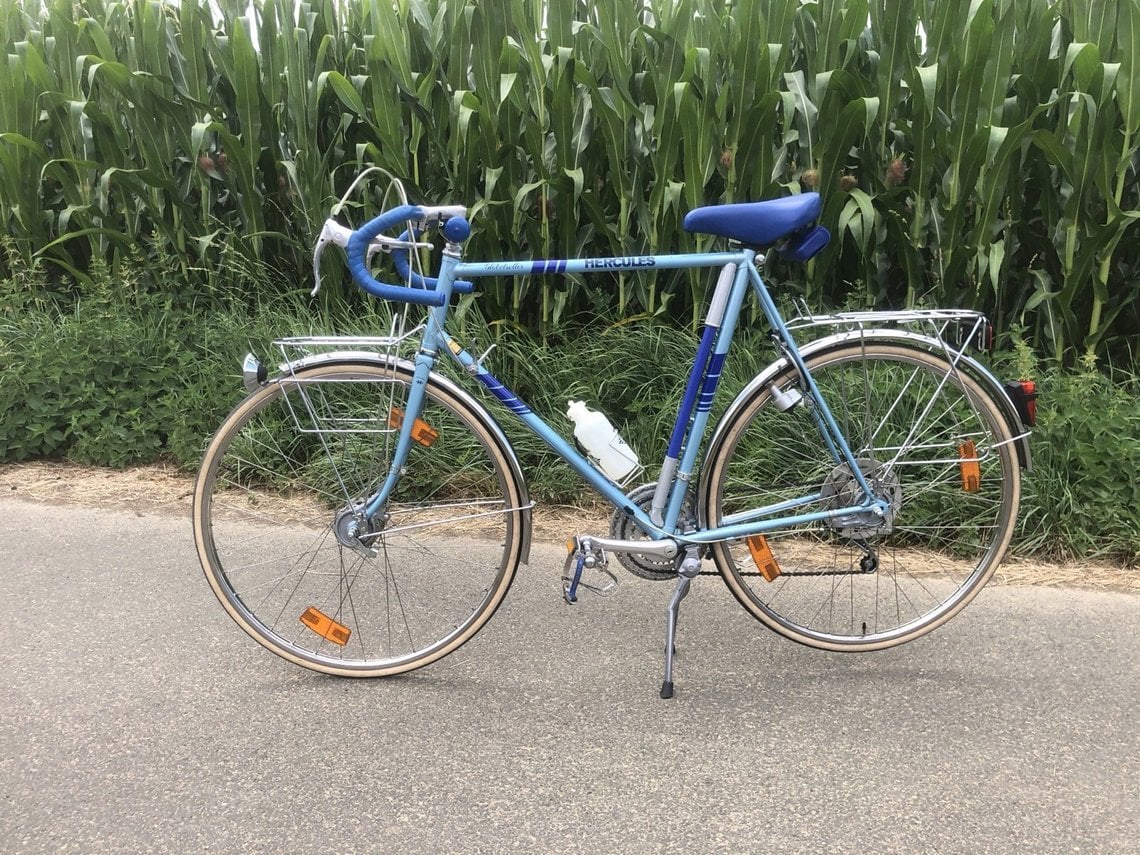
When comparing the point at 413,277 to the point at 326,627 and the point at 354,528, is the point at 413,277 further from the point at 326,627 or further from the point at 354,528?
the point at 326,627

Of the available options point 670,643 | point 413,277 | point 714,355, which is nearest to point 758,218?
point 714,355

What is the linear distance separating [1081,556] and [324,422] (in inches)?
104

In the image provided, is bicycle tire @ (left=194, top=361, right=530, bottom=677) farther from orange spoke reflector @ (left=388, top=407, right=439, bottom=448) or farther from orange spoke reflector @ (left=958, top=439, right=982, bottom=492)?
orange spoke reflector @ (left=958, top=439, right=982, bottom=492)

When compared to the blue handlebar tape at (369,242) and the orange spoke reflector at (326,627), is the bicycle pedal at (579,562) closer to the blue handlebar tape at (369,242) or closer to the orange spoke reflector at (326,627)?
the orange spoke reflector at (326,627)

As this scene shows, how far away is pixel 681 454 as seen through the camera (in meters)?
2.38

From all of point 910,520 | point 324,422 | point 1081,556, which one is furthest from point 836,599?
point 324,422

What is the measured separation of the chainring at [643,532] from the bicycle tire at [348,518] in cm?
27

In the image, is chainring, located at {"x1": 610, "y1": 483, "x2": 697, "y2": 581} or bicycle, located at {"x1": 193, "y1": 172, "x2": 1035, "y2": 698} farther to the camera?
chainring, located at {"x1": 610, "y1": 483, "x2": 697, "y2": 581}

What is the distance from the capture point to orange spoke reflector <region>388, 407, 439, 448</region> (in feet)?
7.67

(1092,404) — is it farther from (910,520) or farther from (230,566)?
(230,566)

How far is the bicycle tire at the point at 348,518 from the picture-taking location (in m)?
2.35

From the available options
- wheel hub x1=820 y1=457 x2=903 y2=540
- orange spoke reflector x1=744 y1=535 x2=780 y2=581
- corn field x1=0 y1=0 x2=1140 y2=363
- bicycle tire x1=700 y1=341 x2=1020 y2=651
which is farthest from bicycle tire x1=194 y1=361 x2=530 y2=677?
corn field x1=0 y1=0 x2=1140 y2=363

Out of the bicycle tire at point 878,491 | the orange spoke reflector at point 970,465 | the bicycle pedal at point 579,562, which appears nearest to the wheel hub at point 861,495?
the bicycle tire at point 878,491

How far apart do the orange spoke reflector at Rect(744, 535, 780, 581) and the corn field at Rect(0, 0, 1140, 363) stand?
5.01 feet
